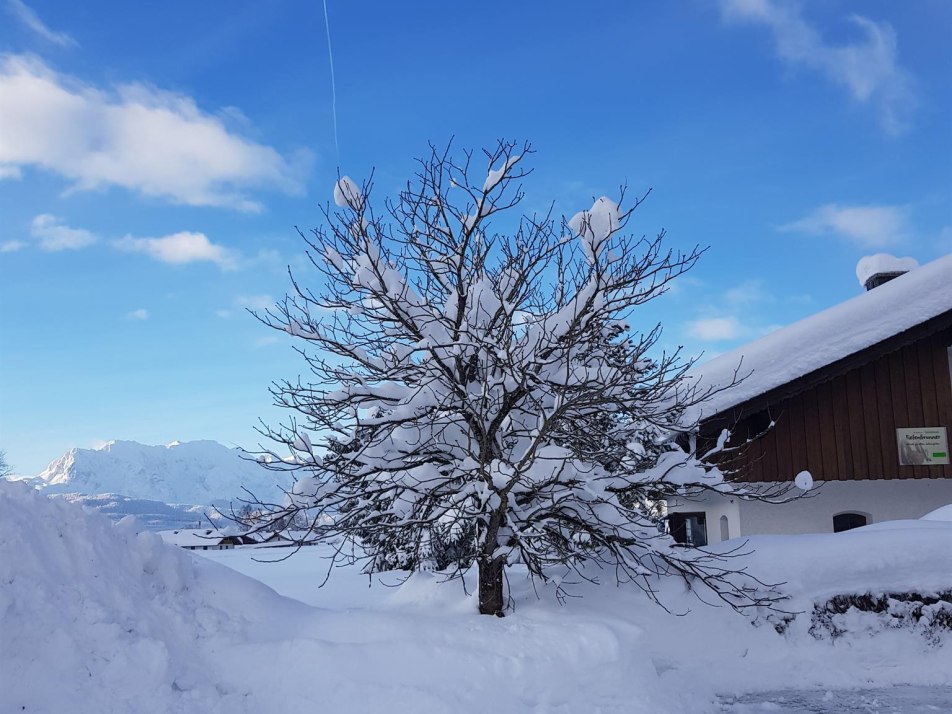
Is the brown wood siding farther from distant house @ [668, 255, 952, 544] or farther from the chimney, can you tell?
the chimney

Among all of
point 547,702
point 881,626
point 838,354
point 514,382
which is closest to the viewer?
point 547,702

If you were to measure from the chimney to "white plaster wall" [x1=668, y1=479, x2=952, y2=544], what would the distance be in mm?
6154

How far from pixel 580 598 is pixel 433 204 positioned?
Result: 5032 mm

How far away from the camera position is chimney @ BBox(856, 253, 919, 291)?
17.1m

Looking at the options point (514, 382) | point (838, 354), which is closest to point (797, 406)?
point (838, 354)

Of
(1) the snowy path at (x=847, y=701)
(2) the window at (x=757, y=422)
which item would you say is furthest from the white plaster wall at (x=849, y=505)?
(1) the snowy path at (x=847, y=701)

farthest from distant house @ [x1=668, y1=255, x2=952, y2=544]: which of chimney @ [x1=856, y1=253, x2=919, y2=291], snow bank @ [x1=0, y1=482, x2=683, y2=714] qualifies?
snow bank @ [x1=0, y1=482, x2=683, y2=714]

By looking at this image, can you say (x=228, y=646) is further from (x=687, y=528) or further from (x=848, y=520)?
(x=687, y=528)

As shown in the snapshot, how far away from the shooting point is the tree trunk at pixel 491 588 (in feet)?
26.2

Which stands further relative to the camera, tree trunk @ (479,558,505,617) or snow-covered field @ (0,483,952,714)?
tree trunk @ (479,558,505,617)

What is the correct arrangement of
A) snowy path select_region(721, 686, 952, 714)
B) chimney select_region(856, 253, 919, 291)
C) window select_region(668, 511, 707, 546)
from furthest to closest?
chimney select_region(856, 253, 919, 291) → window select_region(668, 511, 707, 546) → snowy path select_region(721, 686, 952, 714)

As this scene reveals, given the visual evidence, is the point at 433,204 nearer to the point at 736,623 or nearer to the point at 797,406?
the point at 736,623

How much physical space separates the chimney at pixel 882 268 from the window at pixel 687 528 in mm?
7050

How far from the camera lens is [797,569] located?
889 centimetres
